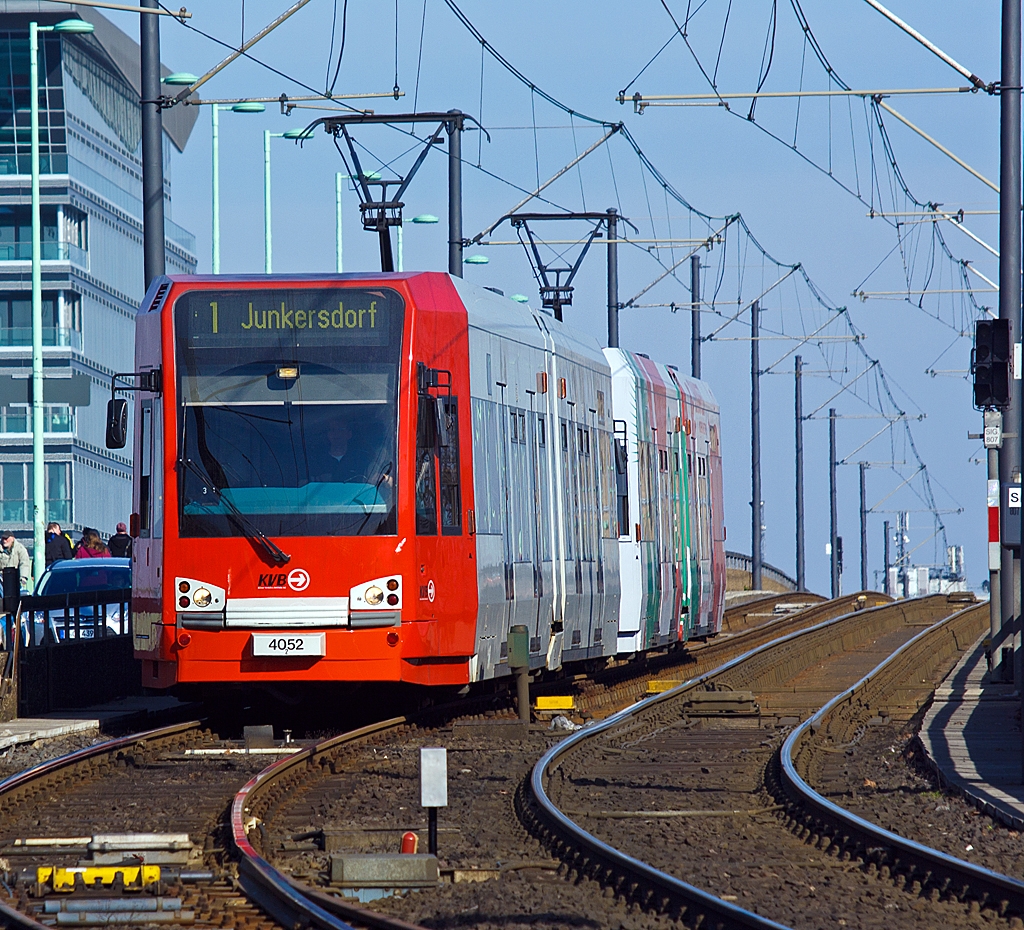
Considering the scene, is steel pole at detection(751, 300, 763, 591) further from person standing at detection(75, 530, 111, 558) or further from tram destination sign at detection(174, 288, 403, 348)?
tram destination sign at detection(174, 288, 403, 348)

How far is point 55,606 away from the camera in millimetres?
18453

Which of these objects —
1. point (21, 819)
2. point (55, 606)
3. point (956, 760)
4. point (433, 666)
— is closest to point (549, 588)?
point (433, 666)

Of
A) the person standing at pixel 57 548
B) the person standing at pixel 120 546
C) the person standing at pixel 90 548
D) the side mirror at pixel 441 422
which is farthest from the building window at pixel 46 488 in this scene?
the side mirror at pixel 441 422

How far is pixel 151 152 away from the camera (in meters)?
18.7

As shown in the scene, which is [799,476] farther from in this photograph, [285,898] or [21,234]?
[285,898]

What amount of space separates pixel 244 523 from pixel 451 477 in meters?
1.68

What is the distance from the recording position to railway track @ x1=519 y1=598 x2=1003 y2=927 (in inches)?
326

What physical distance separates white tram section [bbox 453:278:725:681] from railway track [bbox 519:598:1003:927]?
127 centimetres

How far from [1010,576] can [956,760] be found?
830 centimetres

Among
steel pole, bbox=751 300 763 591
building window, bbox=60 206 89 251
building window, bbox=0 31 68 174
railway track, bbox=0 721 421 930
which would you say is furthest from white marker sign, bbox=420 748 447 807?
building window, bbox=60 206 89 251

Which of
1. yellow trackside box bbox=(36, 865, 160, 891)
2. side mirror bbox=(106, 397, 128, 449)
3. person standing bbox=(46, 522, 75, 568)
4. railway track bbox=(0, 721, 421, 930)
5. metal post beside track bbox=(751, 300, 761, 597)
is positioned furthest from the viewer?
metal post beside track bbox=(751, 300, 761, 597)

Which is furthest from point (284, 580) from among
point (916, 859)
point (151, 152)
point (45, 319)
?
point (45, 319)

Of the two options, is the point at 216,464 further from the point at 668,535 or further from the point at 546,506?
the point at 668,535

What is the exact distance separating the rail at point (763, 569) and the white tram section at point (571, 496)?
3932 centimetres
